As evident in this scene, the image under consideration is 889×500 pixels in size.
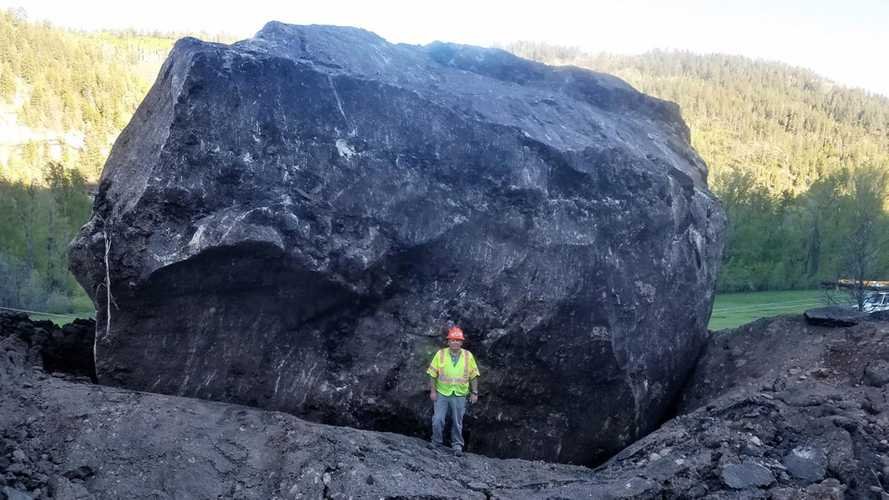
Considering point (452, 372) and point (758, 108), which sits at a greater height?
point (758, 108)

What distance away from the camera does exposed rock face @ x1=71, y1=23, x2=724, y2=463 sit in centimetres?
648

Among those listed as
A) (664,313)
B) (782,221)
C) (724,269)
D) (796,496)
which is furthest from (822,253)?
→ (796,496)

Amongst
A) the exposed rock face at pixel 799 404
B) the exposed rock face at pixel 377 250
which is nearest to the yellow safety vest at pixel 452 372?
the exposed rock face at pixel 377 250

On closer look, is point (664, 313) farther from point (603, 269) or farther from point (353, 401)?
point (353, 401)

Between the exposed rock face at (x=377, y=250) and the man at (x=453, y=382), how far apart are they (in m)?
0.41

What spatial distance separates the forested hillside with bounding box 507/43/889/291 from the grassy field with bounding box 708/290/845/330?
1126 mm

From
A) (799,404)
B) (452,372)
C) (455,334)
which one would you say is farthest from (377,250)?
(799,404)

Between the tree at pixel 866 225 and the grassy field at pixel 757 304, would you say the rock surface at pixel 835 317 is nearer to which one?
the grassy field at pixel 757 304

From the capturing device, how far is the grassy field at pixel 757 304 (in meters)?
21.2

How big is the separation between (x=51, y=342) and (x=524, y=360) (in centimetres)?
521

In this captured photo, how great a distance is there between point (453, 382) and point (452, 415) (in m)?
0.43

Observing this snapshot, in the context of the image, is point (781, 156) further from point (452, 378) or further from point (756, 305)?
point (452, 378)

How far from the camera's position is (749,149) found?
316ft

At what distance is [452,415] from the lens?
687 centimetres
